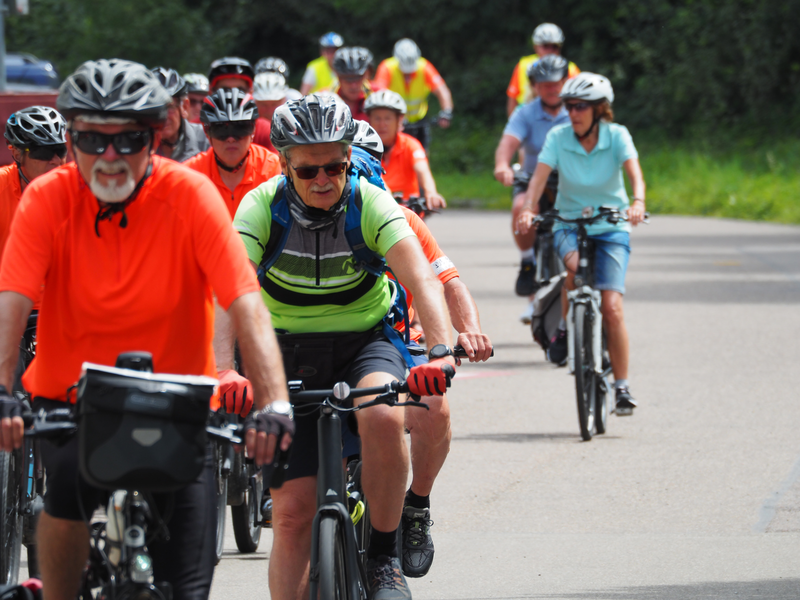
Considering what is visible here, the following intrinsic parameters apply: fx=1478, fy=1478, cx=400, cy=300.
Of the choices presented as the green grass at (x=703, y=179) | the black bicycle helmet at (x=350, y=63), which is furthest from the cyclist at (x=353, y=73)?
the green grass at (x=703, y=179)

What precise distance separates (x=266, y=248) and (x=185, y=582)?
1.49 m

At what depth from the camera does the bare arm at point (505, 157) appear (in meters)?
12.3

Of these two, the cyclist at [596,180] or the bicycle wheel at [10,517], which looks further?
the cyclist at [596,180]

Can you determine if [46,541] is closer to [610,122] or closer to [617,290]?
[617,290]

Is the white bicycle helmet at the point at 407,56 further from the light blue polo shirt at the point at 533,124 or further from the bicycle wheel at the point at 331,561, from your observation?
the bicycle wheel at the point at 331,561

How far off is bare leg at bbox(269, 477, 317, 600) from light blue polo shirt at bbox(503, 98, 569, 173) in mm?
8242

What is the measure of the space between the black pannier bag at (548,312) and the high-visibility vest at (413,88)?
23.8 ft

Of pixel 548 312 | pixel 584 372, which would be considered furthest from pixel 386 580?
pixel 548 312

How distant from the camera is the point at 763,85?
36.2 metres

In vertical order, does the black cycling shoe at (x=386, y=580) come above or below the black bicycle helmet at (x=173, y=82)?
below

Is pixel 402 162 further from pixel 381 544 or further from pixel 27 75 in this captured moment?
pixel 27 75

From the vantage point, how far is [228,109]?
7.59 meters

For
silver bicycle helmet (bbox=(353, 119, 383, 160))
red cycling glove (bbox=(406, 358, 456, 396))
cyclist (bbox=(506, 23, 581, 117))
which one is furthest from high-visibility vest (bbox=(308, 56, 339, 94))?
red cycling glove (bbox=(406, 358, 456, 396))

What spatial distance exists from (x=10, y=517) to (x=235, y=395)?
180 centimetres
